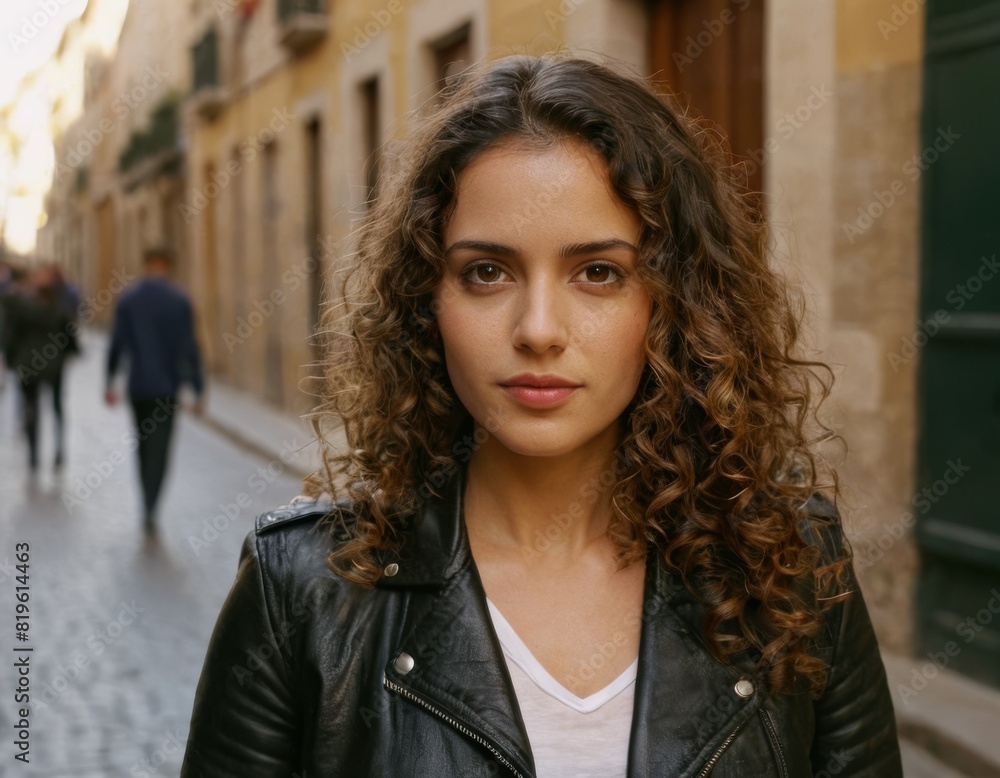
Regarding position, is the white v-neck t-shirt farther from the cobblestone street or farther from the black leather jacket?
the cobblestone street

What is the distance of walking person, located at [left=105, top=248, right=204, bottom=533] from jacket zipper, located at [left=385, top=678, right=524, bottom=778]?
734 centimetres

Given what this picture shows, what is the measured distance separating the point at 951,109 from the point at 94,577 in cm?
500

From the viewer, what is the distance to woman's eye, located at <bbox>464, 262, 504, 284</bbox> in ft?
5.39

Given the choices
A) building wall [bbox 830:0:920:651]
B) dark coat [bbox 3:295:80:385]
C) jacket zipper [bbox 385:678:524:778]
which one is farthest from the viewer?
dark coat [bbox 3:295:80:385]

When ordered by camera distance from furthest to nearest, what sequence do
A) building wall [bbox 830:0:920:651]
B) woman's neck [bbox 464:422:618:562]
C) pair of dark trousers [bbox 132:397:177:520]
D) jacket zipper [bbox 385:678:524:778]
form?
1. pair of dark trousers [bbox 132:397:177:520]
2. building wall [bbox 830:0:920:651]
3. woman's neck [bbox 464:422:618:562]
4. jacket zipper [bbox 385:678:524:778]

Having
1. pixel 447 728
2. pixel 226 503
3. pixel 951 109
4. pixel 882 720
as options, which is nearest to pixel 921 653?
pixel 951 109

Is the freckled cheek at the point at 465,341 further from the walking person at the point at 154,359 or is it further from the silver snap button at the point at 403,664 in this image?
the walking person at the point at 154,359

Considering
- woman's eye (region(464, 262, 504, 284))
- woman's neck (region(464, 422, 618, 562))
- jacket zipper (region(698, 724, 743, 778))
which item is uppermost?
woman's eye (region(464, 262, 504, 284))

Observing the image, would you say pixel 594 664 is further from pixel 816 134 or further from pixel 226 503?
pixel 226 503

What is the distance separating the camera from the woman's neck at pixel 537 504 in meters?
1.77

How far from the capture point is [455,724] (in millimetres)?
1580

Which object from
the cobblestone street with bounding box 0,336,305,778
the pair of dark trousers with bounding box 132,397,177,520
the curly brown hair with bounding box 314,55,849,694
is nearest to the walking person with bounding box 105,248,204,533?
the pair of dark trousers with bounding box 132,397,177,520

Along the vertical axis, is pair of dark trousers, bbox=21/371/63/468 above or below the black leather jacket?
above

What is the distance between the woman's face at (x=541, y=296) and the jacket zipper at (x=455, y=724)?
1.08ft
